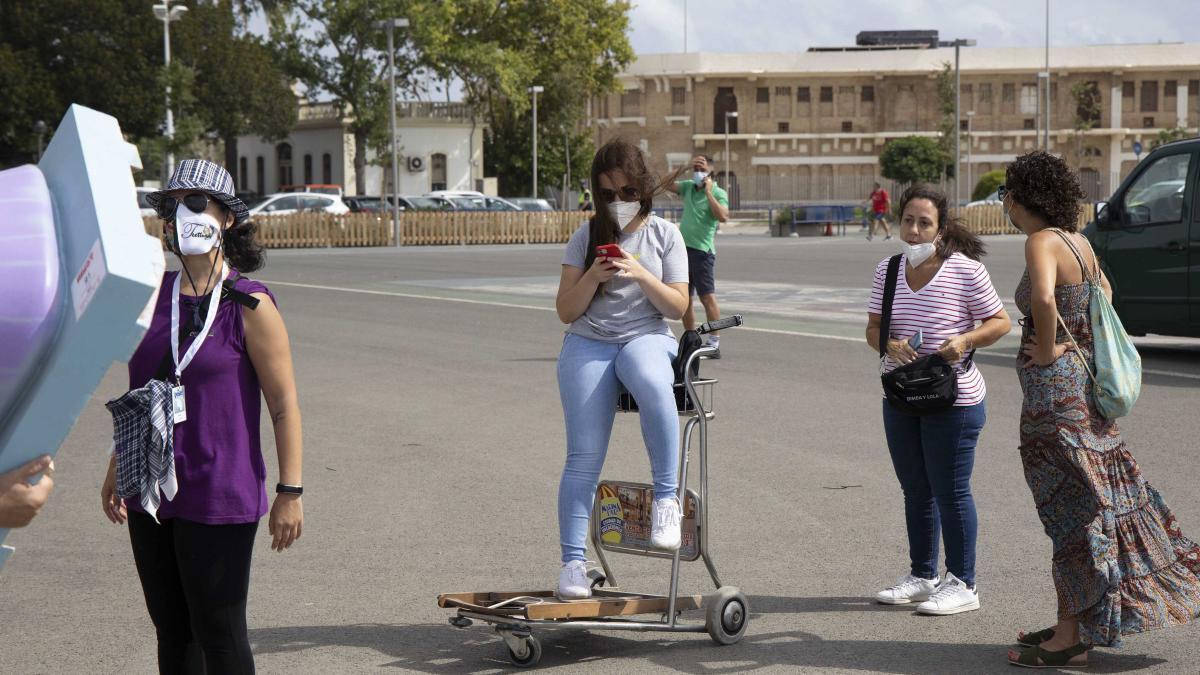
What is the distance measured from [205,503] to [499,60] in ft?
Answer: 238

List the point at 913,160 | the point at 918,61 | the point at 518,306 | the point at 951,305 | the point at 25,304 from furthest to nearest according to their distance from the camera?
the point at 918,61 → the point at 913,160 → the point at 518,306 → the point at 951,305 → the point at 25,304

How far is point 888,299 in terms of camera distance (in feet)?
19.6

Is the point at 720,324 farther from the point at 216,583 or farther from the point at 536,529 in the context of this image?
the point at 536,529

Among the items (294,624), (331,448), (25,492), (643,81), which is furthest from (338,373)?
(643,81)

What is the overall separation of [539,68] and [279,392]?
251ft

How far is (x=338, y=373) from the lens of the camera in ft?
43.0

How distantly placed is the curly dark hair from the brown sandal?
Result: 1.43 metres

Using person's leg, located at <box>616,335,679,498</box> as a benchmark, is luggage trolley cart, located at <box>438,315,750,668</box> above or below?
below

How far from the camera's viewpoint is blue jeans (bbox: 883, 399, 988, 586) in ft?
18.8

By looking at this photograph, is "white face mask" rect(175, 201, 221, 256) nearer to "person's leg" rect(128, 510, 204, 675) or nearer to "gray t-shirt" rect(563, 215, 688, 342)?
"person's leg" rect(128, 510, 204, 675)

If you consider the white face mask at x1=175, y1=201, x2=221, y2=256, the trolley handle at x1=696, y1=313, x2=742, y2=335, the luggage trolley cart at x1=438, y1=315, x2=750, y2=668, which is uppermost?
the white face mask at x1=175, y1=201, x2=221, y2=256

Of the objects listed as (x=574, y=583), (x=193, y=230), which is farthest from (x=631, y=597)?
(x=193, y=230)

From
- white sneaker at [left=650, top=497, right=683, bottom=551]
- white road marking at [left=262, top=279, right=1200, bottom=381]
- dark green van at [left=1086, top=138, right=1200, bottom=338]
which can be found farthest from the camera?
dark green van at [left=1086, top=138, right=1200, bottom=338]

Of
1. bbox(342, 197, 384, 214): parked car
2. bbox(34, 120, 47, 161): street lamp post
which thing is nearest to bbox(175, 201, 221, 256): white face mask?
bbox(342, 197, 384, 214): parked car
